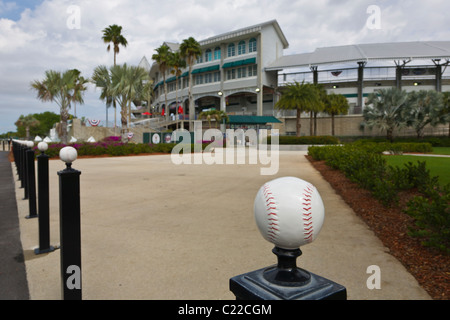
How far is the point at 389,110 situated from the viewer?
3725cm

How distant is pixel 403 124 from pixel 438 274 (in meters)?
39.1

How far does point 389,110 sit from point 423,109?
11.9 ft

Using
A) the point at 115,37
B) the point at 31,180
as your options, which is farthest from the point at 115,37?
the point at 31,180

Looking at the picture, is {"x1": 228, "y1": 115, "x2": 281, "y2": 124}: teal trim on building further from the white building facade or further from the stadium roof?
the stadium roof

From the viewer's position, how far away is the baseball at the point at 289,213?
1.48m

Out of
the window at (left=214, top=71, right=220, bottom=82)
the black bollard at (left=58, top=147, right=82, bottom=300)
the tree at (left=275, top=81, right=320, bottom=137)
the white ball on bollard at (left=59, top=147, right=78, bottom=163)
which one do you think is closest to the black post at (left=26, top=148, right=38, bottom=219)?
the white ball on bollard at (left=59, top=147, right=78, bottom=163)

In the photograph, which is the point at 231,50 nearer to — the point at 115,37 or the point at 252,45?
the point at 252,45

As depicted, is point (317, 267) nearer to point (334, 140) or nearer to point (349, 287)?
point (349, 287)

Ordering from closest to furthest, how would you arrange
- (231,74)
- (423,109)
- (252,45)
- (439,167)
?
(439,167) → (423,109) → (252,45) → (231,74)

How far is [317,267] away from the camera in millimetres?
3713

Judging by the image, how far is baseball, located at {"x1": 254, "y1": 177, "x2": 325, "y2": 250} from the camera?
4.86 feet

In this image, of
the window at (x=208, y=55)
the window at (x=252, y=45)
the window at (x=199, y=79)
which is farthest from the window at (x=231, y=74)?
the window at (x=199, y=79)

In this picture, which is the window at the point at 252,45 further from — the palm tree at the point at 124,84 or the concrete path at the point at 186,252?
the concrete path at the point at 186,252
